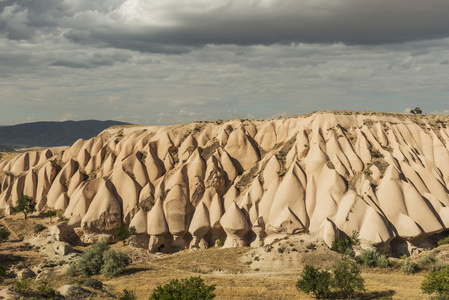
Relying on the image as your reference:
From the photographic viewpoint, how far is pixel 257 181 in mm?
58344

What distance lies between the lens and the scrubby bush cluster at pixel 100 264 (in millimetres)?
40469

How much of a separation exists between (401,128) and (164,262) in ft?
163

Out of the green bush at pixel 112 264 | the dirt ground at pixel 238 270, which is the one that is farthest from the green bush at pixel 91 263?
the dirt ground at pixel 238 270

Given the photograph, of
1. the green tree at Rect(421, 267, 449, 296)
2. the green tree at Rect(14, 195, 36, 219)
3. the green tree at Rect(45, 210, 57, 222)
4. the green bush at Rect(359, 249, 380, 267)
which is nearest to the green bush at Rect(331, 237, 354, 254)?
the green bush at Rect(359, 249, 380, 267)

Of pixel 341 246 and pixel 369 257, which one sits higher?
pixel 341 246

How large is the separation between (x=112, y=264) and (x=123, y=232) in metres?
15.9

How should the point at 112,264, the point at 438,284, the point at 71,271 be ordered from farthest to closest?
the point at 71,271, the point at 112,264, the point at 438,284

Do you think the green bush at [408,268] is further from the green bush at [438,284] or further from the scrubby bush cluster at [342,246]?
the green bush at [438,284]

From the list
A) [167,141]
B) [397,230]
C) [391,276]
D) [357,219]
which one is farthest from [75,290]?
[167,141]

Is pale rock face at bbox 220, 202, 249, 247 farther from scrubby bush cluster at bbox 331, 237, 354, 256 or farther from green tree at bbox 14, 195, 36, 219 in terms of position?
green tree at bbox 14, 195, 36, 219

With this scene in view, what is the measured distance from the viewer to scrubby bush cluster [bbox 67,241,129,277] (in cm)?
4047

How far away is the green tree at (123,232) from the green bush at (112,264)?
482 inches

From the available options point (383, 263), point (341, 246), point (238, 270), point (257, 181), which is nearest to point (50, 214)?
point (257, 181)

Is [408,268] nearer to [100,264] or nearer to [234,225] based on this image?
[234,225]
